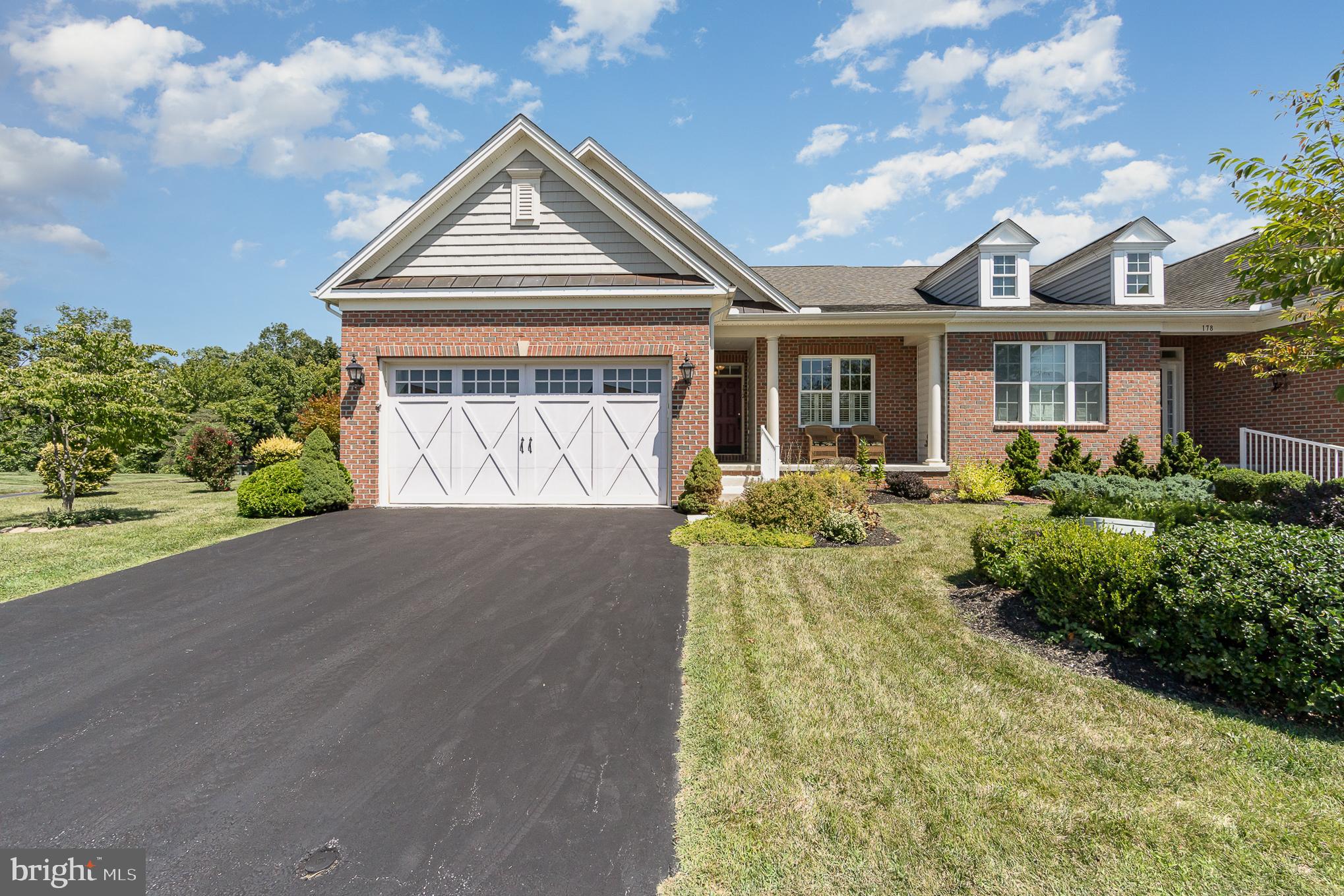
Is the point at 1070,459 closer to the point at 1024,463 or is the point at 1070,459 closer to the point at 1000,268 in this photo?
the point at 1024,463

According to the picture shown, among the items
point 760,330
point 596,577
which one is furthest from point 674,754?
point 760,330

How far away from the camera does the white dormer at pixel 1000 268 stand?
13234 millimetres

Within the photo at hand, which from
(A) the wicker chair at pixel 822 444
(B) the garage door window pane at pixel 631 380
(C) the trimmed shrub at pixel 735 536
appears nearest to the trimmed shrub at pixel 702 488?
(C) the trimmed shrub at pixel 735 536

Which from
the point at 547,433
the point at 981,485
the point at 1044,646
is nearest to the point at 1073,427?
the point at 981,485

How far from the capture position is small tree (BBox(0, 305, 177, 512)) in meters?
9.48

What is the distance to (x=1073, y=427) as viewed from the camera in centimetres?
1289

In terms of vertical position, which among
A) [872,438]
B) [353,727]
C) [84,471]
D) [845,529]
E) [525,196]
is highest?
[525,196]

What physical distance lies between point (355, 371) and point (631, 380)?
4982mm

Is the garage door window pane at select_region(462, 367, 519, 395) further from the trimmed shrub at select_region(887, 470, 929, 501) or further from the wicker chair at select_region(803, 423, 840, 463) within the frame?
the trimmed shrub at select_region(887, 470, 929, 501)

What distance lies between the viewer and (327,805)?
2.75 m

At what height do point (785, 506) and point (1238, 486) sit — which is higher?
point (1238, 486)

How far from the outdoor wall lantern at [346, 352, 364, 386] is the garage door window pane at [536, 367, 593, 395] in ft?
10.3

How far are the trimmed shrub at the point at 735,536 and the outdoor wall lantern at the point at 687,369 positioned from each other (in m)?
3.01

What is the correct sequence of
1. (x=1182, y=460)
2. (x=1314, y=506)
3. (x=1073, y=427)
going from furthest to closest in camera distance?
(x=1073, y=427) → (x=1182, y=460) → (x=1314, y=506)
